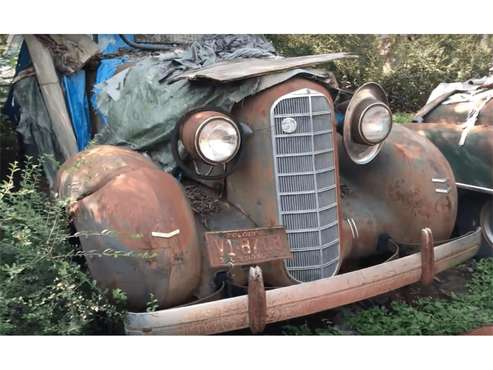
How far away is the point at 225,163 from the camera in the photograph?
3.12m

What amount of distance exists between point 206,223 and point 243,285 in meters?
0.44

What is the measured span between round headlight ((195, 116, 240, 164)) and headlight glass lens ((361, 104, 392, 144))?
35.8 inches

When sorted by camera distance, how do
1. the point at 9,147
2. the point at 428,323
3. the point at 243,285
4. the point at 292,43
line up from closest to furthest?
the point at 243,285
the point at 428,323
the point at 9,147
the point at 292,43

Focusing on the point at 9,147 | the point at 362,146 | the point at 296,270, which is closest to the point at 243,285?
the point at 296,270

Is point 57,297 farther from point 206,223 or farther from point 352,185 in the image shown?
point 352,185

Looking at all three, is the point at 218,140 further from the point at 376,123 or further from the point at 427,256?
the point at 427,256

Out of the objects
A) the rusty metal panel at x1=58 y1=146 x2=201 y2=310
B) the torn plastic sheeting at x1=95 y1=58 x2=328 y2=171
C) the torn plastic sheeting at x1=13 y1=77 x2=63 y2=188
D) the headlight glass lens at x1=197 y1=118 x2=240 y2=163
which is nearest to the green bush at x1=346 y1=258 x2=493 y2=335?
the rusty metal panel at x1=58 y1=146 x2=201 y2=310

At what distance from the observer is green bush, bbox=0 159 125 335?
2.72 metres

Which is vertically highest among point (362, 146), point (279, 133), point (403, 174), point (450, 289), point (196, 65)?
point (196, 65)

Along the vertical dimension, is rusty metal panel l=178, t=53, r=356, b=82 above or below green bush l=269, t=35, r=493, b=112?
above

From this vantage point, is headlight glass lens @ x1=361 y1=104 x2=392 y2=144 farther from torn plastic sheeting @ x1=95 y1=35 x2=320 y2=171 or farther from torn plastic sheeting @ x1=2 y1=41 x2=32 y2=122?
torn plastic sheeting @ x1=2 y1=41 x2=32 y2=122

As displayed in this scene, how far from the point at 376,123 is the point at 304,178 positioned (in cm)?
66

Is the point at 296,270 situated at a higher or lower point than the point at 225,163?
lower

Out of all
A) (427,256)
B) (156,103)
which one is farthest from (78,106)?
(427,256)
